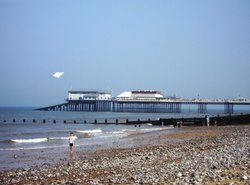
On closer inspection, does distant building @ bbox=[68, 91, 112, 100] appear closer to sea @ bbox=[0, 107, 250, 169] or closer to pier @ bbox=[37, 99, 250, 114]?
pier @ bbox=[37, 99, 250, 114]

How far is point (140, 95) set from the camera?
134m

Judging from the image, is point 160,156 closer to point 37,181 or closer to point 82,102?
point 37,181

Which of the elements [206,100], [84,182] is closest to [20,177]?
[84,182]

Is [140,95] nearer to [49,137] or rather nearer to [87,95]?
[87,95]

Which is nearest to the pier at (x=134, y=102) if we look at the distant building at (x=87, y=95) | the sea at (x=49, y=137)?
the distant building at (x=87, y=95)

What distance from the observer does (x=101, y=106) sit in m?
136

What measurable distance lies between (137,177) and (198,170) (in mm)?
1533

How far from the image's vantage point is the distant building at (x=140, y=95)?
129863 millimetres

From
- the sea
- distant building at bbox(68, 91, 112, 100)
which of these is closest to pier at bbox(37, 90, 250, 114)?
distant building at bbox(68, 91, 112, 100)

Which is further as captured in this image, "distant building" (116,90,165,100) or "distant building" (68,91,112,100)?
"distant building" (68,91,112,100)

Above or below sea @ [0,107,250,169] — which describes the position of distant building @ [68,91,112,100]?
above

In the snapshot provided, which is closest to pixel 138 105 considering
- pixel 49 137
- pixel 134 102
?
pixel 134 102

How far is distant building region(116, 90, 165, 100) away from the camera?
130m

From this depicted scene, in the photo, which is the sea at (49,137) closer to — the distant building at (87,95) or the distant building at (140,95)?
the distant building at (140,95)
